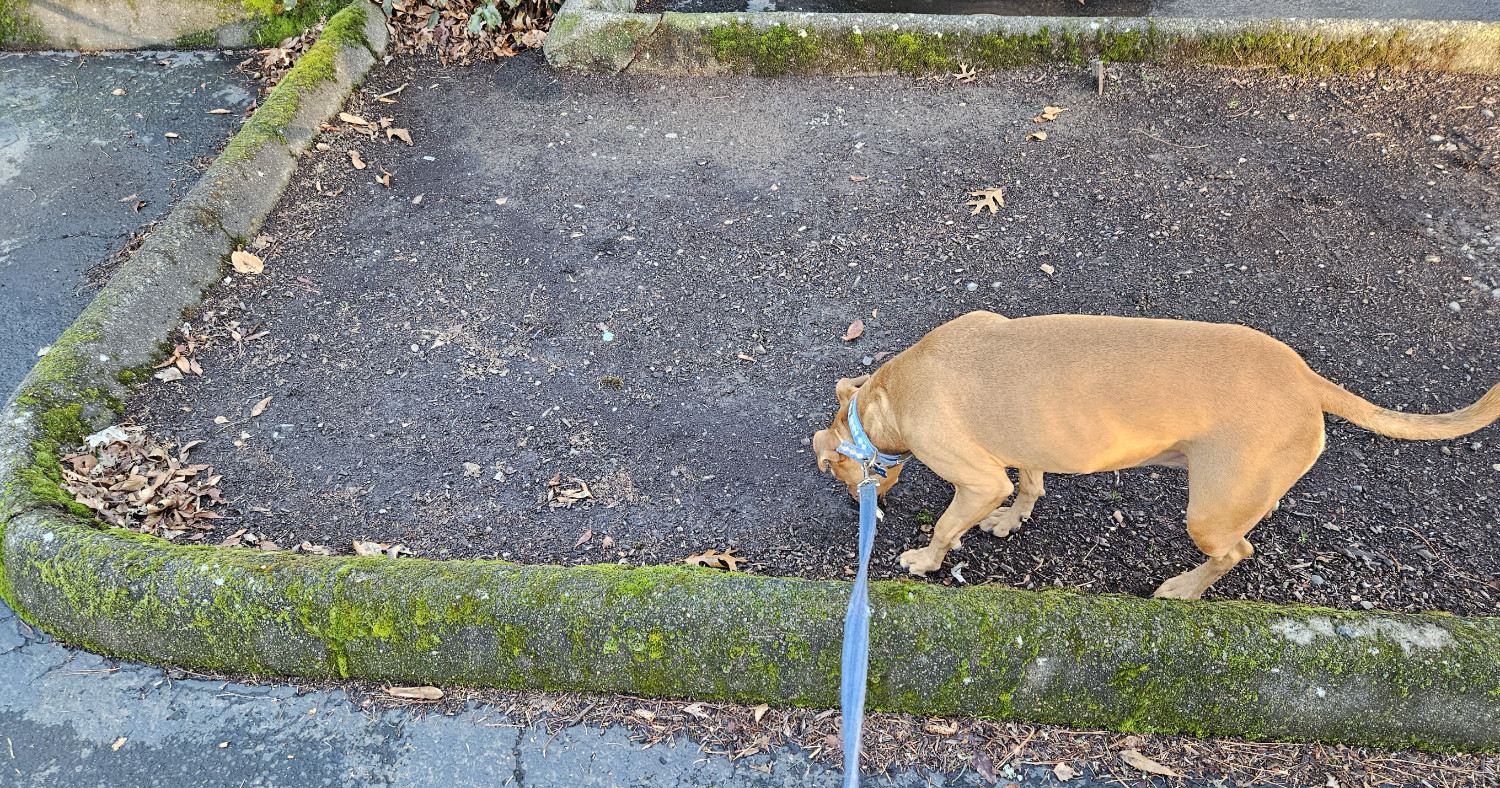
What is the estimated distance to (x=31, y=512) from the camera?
137 inches

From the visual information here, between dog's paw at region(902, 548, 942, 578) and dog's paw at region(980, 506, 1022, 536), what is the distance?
14.5 inches

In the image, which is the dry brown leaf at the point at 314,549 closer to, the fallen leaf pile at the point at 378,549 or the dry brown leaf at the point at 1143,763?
the fallen leaf pile at the point at 378,549

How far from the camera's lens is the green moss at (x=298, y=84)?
5.78 m

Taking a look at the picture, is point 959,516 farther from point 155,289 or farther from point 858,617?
point 155,289

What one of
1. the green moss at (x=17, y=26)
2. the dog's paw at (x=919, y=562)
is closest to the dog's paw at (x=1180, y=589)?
the dog's paw at (x=919, y=562)

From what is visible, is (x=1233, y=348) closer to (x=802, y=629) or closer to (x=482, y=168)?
(x=802, y=629)

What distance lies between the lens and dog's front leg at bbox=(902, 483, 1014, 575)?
334 cm

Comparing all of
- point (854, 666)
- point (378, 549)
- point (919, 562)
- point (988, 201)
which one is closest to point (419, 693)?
point (378, 549)

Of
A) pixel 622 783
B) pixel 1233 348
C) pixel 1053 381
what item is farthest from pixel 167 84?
pixel 1233 348

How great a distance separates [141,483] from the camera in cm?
397

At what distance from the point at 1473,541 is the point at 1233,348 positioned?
174cm

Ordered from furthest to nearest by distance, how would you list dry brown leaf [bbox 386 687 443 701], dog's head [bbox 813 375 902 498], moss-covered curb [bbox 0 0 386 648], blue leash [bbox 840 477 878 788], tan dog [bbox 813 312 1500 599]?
1. moss-covered curb [bbox 0 0 386 648]
2. dog's head [bbox 813 375 902 498]
3. dry brown leaf [bbox 386 687 443 701]
4. tan dog [bbox 813 312 1500 599]
5. blue leash [bbox 840 477 878 788]

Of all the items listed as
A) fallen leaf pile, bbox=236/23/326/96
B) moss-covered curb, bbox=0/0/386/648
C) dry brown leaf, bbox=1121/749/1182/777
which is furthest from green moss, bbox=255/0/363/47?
dry brown leaf, bbox=1121/749/1182/777

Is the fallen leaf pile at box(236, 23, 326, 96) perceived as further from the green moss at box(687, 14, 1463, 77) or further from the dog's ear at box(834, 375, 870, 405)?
the dog's ear at box(834, 375, 870, 405)
